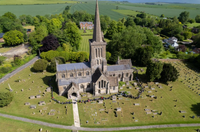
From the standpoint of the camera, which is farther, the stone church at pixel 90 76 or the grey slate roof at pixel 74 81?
the grey slate roof at pixel 74 81

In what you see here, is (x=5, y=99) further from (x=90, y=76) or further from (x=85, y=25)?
(x=85, y=25)

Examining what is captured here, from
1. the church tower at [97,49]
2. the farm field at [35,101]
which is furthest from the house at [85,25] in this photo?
the church tower at [97,49]

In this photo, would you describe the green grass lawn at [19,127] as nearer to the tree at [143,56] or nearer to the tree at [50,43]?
the tree at [50,43]

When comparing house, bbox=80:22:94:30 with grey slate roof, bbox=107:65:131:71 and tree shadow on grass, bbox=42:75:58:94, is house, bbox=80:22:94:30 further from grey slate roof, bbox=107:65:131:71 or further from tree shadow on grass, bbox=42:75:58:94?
grey slate roof, bbox=107:65:131:71

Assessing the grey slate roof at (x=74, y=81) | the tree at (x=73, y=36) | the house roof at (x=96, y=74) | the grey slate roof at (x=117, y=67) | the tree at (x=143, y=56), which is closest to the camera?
the house roof at (x=96, y=74)

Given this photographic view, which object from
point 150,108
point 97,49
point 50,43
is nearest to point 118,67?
point 97,49

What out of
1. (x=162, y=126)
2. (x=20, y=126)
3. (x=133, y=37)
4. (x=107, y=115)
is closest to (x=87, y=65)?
(x=107, y=115)

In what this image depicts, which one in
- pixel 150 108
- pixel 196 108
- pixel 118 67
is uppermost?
pixel 118 67
